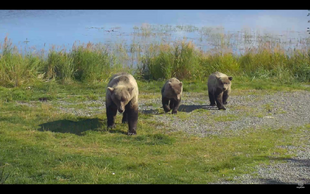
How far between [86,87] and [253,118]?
6564 millimetres

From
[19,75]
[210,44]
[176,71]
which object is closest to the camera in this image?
[19,75]

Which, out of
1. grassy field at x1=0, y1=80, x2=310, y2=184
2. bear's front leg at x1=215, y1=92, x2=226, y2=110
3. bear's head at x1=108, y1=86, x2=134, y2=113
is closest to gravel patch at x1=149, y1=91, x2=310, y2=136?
bear's front leg at x1=215, y1=92, x2=226, y2=110

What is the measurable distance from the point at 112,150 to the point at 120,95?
4.66 ft

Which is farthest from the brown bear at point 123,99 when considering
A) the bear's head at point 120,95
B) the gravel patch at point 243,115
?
the gravel patch at point 243,115

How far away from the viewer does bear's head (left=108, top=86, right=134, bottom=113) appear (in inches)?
330

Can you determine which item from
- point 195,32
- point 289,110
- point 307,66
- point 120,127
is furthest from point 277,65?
point 195,32

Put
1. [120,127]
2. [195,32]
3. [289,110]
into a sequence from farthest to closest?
1. [195,32]
2. [289,110]
3. [120,127]

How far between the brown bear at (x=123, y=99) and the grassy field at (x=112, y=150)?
0.30 meters

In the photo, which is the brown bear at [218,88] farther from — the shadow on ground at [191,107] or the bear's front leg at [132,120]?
the bear's front leg at [132,120]

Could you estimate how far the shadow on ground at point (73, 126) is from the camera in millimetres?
8883

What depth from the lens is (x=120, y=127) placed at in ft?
30.3

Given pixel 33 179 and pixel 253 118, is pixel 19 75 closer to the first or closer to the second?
pixel 253 118

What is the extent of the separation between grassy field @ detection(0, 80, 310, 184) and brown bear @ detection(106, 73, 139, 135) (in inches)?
11.6

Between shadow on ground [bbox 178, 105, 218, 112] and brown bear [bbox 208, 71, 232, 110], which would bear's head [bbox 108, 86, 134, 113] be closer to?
shadow on ground [bbox 178, 105, 218, 112]
